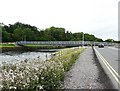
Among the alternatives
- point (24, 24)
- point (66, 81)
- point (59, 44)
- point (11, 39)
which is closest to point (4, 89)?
point (66, 81)

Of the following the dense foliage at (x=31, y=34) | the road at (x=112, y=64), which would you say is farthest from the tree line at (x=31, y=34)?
the road at (x=112, y=64)

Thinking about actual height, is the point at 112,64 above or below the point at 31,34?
below

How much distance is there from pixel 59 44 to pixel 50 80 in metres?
125

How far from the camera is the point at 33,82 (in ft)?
29.1

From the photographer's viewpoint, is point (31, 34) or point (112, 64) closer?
point (112, 64)

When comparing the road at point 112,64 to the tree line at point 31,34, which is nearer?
the road at point 112,64

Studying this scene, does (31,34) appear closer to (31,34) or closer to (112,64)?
(31,34)

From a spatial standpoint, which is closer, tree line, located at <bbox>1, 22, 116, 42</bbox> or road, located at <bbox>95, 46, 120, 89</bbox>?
road, located at <bbox>95, 46, 120, 89</bbox>

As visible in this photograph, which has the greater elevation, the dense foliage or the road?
the dense foliage

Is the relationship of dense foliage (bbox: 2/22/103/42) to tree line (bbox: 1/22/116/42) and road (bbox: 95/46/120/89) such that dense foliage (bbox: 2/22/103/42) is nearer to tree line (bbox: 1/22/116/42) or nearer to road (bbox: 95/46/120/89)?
tree line (bbox: 1/22/116/42)

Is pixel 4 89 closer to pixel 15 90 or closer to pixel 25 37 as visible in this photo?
pixel 15 90

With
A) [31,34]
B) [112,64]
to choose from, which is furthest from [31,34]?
[112,64]

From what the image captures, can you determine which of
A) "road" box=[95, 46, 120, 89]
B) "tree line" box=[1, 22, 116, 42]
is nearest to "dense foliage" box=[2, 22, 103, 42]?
"tree line" box=[1, 22, 116, 42]

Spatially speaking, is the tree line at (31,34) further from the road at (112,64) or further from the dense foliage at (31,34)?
the road at (112,64)
